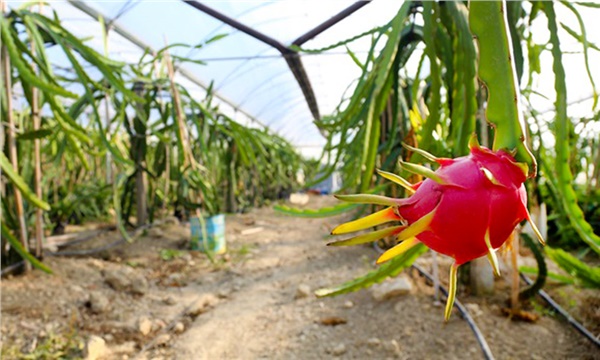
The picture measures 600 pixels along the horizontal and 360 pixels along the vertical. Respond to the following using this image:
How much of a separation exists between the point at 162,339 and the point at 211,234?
97 cm

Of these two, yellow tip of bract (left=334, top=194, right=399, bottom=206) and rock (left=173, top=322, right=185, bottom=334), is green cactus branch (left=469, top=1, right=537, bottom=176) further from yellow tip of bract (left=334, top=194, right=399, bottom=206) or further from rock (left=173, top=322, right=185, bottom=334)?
rock (left=173, top=322, right=185, bottom=334)

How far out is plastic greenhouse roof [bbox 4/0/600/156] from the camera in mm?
2854

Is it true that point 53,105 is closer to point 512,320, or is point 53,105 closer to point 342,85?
point 512,320

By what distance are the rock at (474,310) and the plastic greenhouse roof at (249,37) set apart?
2.56 ft

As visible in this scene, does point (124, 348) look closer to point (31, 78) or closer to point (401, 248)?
point (31, 78)

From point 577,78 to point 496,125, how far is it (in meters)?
5.47

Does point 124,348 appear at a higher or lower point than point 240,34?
lower

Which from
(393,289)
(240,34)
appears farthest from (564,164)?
(240,34)

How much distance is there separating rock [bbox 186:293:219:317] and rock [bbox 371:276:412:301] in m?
0.56

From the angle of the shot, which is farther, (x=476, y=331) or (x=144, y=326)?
(x=144, y=326)

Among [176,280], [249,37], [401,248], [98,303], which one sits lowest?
[176,280]

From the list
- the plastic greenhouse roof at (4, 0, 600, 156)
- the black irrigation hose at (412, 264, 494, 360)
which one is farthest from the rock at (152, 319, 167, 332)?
the plastic greenhouse roof at (4, 0, 600, 156)

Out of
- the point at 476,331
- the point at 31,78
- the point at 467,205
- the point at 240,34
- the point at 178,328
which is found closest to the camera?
the point at 467,205

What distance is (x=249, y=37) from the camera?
3852 millimetres
